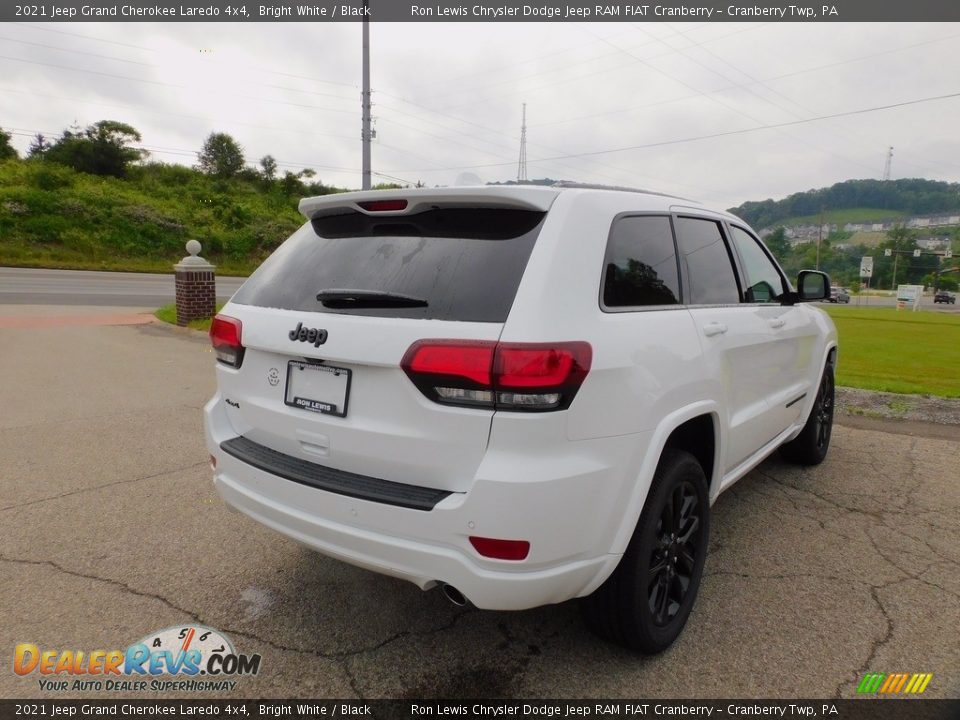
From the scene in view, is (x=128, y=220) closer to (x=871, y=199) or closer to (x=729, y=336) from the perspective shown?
(x=729, y=336)

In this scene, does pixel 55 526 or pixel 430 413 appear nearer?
pixel 430 413

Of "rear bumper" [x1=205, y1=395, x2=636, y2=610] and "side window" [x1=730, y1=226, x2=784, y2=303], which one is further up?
"side window" [x1=730, y1=226, x2=784, y2=303]

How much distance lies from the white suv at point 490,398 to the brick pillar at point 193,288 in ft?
32.1

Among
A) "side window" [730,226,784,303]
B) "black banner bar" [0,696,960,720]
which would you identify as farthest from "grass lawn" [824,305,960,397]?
"black banner bar" [0,696,960,720]

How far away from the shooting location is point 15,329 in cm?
1132

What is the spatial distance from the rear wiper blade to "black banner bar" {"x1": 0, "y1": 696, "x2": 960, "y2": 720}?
4.63ft

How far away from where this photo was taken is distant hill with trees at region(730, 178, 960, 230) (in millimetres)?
119625

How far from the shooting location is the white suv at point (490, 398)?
6.52 ft

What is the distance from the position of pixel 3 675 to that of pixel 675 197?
3.48 m

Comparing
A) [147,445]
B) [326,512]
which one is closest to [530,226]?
[326,512]

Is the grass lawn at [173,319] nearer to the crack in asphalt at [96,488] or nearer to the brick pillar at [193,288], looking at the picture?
the brick pillar at [193,288]

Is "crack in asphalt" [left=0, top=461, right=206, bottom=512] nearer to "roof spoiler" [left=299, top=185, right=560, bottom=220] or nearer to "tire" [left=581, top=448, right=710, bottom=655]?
"roof spoiler" [left=299, top=185, right=560, bottom=220]

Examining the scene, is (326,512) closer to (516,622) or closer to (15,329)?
(516,622)

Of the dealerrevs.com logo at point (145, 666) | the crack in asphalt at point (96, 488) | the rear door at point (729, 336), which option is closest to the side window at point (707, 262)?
the rear door at point (729, 336)
